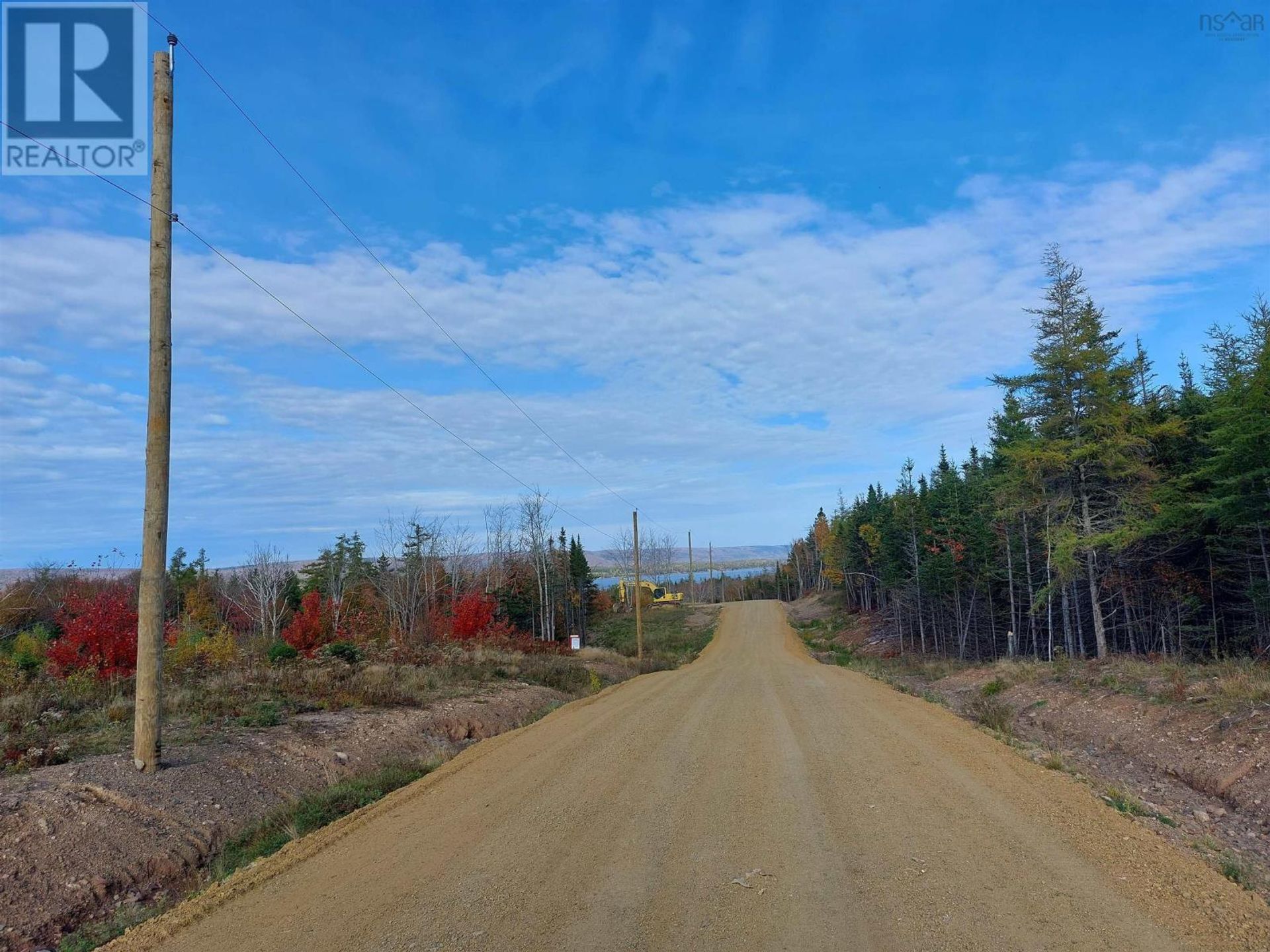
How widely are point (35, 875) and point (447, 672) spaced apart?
1281 cm

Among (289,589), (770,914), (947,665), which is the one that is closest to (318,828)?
(770,914)

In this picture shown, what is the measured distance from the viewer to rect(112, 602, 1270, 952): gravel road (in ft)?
16.3

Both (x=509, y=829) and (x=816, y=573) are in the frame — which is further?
(x=816, y=573)

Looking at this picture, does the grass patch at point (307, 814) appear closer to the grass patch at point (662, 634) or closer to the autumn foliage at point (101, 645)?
the autumn foliage at point (101, 645)

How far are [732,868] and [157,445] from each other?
7958 millimetres

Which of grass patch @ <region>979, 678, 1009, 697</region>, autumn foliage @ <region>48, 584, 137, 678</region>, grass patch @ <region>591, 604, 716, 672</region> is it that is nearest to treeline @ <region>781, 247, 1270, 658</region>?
grass patch @ <region>979, 678, 1009, 697</region>

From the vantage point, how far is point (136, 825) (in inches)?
294

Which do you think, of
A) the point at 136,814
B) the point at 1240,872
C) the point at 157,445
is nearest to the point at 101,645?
the point at 157,445

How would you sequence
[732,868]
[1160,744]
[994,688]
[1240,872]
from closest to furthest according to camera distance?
1. [732,868]
2. [1240,872]
3. [1160,744]
4. [994,688]

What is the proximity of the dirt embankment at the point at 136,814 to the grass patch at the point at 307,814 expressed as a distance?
208mm

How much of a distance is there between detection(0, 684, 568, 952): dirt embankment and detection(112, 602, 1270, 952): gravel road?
1.15 m

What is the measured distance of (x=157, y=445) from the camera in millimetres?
8945

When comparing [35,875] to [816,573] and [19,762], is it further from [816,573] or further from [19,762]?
[816,573]

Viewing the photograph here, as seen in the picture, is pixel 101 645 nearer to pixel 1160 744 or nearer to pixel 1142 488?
pixel 1160 744
